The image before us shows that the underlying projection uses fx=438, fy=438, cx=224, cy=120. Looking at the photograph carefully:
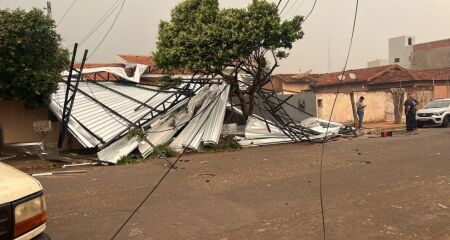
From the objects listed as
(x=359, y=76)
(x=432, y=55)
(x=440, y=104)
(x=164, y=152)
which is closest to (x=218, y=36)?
(x=164, y=152)

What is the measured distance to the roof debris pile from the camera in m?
13.4

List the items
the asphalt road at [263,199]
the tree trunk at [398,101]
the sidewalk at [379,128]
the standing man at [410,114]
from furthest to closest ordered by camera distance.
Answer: the tree trunk at [398,101], the sidewalk at [379,128], the standing man at [410,114], the asphalt road at [263,199]

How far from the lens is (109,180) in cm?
949

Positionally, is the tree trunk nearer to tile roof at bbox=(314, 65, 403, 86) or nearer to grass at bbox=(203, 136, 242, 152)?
grass at bbox=(203, 136, 242, 152)

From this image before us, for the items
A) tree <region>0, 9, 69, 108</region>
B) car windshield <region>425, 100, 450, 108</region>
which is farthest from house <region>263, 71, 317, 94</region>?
tree <region>0, 9, 69, 108</region>

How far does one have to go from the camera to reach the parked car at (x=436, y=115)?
68.9ft

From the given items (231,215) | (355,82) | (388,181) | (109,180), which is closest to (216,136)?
(109,180)

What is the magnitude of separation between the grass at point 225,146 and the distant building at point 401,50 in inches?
1909

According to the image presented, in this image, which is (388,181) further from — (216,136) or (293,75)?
(293,75)

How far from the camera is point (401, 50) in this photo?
5925cm

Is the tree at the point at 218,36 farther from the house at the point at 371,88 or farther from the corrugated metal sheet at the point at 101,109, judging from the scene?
the house at the point at 371,88

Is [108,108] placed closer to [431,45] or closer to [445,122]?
[445,122]

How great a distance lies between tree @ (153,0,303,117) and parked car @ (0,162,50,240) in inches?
449

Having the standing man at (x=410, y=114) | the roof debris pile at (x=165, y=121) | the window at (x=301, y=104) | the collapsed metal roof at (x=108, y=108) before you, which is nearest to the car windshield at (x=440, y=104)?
the standing man at (x=410, y=114)
